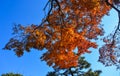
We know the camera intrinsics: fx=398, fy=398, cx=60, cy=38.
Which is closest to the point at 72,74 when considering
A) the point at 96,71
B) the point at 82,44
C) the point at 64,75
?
the point at 64,75

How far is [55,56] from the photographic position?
27906 mm

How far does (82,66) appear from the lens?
6078 centimetres

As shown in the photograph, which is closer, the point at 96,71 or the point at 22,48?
the point at 22,48

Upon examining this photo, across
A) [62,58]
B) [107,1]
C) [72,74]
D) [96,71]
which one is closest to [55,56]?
[62,58]

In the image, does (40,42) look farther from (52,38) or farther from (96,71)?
(96,71)

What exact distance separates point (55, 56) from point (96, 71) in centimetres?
3497

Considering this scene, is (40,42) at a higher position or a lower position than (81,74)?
lower

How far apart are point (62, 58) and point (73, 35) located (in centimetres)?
187

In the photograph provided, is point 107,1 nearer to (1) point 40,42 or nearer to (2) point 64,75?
(1) point 40,42

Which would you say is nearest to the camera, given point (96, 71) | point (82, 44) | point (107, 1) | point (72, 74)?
point (107, 1)

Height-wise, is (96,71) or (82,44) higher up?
(96,71)

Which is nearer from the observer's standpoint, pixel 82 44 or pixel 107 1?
pixel 107 1

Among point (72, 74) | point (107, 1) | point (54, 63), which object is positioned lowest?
point (54, 63)

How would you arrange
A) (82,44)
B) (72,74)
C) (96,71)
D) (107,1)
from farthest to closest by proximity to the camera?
(96,71), (72,74), (82,44), (107,1)
